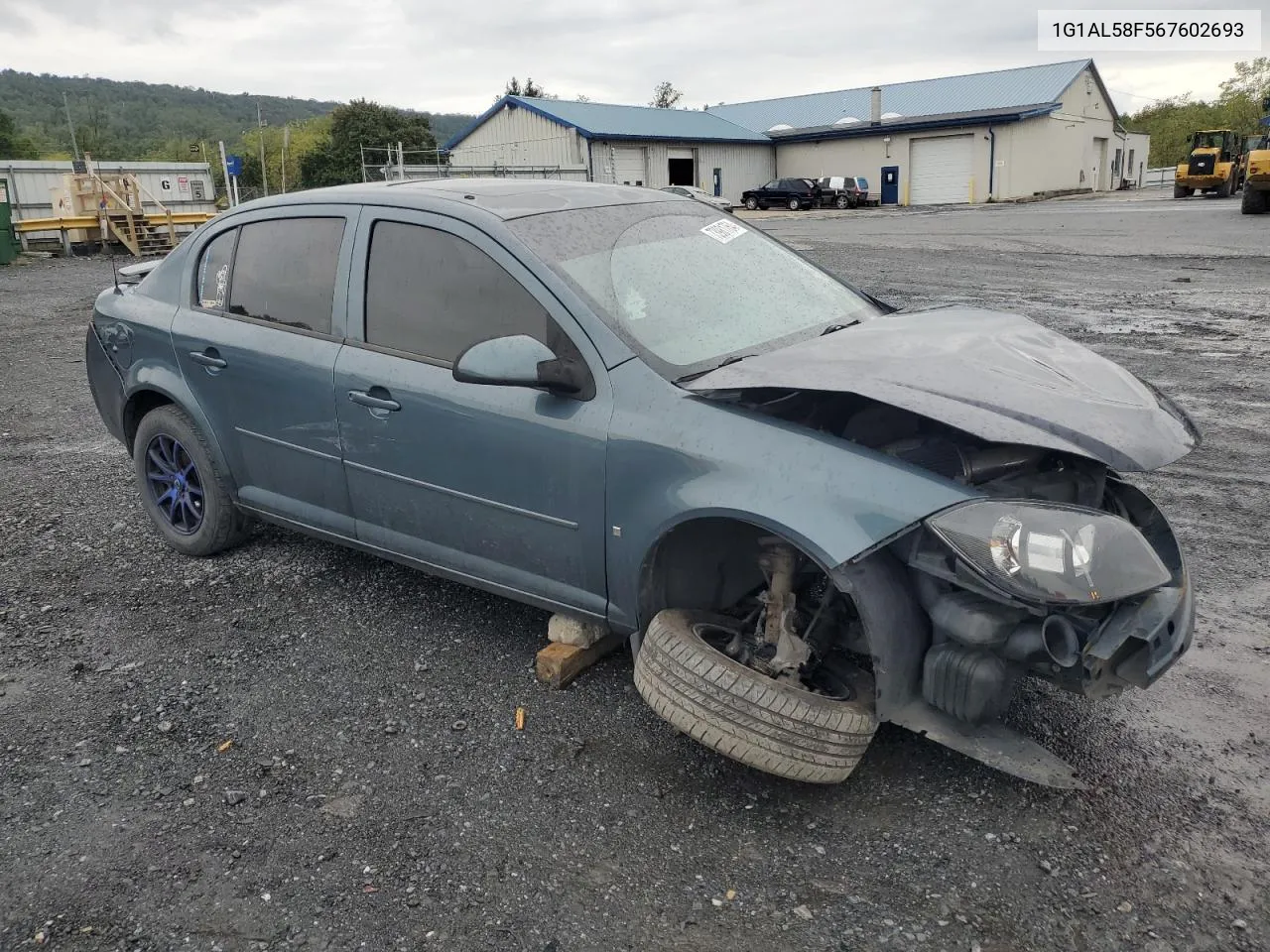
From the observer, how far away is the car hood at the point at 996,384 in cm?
261

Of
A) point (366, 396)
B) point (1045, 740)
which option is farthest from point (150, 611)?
point (1045, 740)

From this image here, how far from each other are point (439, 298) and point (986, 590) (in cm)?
214

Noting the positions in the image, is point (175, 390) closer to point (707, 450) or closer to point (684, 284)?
point (684, 284)

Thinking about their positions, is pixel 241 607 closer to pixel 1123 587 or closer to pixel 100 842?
pixel 100 842

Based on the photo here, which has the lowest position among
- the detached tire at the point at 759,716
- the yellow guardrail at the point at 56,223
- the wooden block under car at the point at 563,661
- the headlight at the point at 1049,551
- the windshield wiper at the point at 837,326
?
the wooden block under car at the point at 563,661

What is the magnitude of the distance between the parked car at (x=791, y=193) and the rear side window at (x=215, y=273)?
1670 inches

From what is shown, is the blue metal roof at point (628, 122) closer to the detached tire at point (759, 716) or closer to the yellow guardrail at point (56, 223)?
the yellow guardrail at point (56, 223)

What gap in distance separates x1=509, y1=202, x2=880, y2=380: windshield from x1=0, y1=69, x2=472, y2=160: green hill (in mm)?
77309

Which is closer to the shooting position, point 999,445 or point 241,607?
point 999,445

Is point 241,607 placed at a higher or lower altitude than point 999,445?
lower

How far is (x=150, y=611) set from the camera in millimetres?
4344

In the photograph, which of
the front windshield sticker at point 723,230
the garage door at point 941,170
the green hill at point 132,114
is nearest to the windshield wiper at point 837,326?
the front windshield sticker at point 723,230

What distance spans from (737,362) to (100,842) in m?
2.29

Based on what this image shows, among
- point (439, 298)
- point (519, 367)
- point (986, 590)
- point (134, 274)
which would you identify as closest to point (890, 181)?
point (134, 274)
